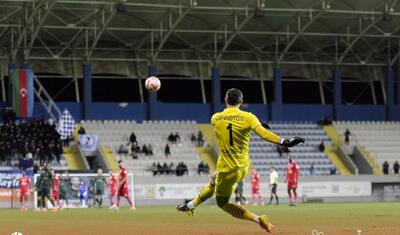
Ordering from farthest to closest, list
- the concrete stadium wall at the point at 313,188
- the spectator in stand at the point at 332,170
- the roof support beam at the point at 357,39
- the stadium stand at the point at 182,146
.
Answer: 1. the roof support beam at the point at 357,39
2. the spectator in stand at the point at 332,170
3. the stadium stand at the point at 182,146
4. the concrete stadium wall at the point at 313,188

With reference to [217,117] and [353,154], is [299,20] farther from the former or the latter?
[217,117]

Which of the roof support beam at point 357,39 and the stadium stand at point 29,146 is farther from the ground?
the roof support beam at point 357,39

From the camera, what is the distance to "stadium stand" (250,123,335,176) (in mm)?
66375

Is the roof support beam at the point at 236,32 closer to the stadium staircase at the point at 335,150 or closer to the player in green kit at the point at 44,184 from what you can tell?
the stadium staircase at the point at 335,150

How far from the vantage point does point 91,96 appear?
68.6m

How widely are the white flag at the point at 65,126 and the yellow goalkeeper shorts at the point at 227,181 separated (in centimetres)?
4461

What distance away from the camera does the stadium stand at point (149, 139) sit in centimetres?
6375

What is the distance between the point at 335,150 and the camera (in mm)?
70188

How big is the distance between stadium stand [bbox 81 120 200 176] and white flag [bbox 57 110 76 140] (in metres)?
2.58

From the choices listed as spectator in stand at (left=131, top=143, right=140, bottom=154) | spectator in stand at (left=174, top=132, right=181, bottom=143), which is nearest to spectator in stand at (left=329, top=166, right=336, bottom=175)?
spectator in stand at (left=174, top=132, right=181, bottom=143)

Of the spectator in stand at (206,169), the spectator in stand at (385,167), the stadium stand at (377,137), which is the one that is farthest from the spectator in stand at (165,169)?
the stadium stand at (377,137)

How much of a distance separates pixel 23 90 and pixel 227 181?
43673 mm

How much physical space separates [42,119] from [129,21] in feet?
28.3

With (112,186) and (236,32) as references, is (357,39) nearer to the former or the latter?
(236,32)
